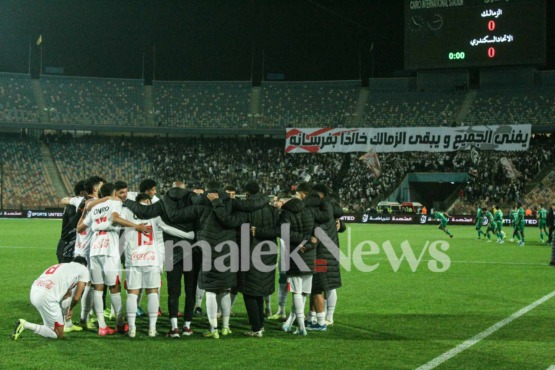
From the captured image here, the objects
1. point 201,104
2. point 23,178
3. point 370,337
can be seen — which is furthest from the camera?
point 201,104

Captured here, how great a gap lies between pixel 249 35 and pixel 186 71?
821cm

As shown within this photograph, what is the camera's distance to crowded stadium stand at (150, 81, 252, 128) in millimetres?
69812

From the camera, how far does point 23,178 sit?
6312cm

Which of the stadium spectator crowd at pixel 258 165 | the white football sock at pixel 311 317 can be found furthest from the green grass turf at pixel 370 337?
the stadium spectator crowd at pixel 258 165

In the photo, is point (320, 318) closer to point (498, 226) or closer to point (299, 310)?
point (299, 310)

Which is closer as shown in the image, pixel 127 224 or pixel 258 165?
pixel 127 224

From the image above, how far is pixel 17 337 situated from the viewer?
32.4ft

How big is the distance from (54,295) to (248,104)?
63.0 metres

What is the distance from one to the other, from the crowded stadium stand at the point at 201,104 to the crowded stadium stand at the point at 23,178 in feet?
40.7

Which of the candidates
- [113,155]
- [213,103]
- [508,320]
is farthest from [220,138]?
[508,320]

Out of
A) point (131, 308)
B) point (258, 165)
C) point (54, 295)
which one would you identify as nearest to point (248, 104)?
point (258, 165)

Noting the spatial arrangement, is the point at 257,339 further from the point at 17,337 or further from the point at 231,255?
the point at 17,337

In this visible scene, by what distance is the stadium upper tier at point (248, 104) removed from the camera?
6450 cm

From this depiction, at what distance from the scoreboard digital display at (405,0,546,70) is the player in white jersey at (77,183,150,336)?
51249 millimetres
